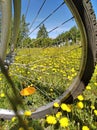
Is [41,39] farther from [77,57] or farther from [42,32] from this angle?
[77,57]

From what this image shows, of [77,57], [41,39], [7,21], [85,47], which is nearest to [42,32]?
[41,39]

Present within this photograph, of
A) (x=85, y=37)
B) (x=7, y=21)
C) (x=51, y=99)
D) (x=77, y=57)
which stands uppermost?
(x=7, y=21)

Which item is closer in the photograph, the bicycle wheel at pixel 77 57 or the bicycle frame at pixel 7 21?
the bicycle frame at pixel 7 21

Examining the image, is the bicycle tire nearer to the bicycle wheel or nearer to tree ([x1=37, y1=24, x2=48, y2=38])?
the bicycle wheel

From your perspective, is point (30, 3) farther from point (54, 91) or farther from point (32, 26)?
point (54, 91)

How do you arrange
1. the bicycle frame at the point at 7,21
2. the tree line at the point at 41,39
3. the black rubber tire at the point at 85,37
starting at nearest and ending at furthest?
the bicycle frame at the point at 7,21
the black rubber tire at the point at 85,37
the tree line at the point at 41,39

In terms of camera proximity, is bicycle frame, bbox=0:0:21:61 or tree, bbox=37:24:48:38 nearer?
bicycle frame, bbox=0:0:21:61

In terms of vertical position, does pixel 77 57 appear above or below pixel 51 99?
above

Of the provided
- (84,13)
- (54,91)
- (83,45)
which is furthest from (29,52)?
(84,13)

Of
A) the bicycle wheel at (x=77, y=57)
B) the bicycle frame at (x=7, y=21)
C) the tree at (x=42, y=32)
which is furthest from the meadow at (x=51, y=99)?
the bicycle frame at (x=7, y=21)

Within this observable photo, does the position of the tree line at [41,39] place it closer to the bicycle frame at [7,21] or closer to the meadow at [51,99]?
the meadow at [51,99]

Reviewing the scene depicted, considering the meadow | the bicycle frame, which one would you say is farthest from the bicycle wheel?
the bicycle frame

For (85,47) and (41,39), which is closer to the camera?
(85,47)

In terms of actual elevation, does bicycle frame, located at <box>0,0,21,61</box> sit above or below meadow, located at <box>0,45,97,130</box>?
above
